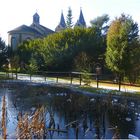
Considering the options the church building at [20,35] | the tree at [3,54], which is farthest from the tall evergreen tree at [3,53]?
the church building at [20,35]

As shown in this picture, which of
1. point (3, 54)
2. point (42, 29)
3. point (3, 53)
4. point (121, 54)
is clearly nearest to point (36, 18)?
point (42, 29)

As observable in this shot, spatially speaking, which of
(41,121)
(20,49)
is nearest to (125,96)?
(41,121)

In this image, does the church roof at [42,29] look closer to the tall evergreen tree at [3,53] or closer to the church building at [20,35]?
the church building at [20,35]

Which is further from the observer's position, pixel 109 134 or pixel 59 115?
pixel 59 115

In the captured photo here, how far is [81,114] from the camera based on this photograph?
53.3 feet

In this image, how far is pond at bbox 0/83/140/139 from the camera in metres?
12.6

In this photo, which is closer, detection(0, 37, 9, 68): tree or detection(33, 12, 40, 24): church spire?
detection(0, 37, 9, 68): tree

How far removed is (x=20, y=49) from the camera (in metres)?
54.5

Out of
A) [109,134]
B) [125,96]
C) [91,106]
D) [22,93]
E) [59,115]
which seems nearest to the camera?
[109,134]

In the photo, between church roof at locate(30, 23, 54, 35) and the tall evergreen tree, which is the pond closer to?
the tall evergreen tree

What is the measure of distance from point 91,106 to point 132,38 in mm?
15037

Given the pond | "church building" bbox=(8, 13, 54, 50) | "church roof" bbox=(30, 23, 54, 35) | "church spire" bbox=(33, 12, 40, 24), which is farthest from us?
"church spire" bbox=(33, 12, 40, 24)

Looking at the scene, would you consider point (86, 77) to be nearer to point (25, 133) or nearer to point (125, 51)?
point (125, 51)

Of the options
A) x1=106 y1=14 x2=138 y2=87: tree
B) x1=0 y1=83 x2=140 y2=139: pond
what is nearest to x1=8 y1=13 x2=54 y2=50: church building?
x1=106 y1=14 x2=138 y2=87: tree
